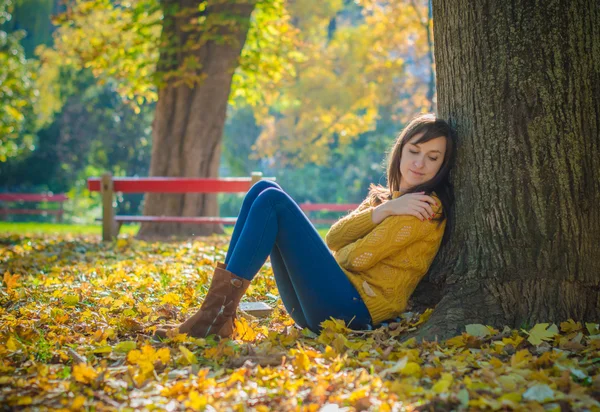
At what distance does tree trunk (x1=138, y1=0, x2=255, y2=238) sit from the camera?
10.8m

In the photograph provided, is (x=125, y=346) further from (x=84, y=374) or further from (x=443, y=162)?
(x=443, y=162)

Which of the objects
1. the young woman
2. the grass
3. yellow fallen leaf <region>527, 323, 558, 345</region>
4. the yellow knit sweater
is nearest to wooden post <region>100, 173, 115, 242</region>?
the grass

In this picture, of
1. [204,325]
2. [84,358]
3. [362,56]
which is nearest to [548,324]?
[204,325]

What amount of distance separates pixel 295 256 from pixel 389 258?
513 mm

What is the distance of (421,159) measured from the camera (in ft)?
11.9

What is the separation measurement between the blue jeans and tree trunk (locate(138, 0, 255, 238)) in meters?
7.21

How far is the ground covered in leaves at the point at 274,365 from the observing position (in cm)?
253

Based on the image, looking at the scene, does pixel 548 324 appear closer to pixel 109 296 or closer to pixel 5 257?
pixel 109 296

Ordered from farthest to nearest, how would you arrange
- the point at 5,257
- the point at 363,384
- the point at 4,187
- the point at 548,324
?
the point at 4,187 < the point at 5,257 < the point at 548,324 < the point at 363,384

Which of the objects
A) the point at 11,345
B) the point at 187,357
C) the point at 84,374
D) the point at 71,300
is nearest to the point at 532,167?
the point at 187,357

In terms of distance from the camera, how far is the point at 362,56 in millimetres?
21312

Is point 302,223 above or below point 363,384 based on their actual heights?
above

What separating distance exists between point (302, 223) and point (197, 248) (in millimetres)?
4451

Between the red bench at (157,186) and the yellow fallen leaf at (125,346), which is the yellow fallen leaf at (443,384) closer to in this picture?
the yellow fallen leaf at (125,346)
